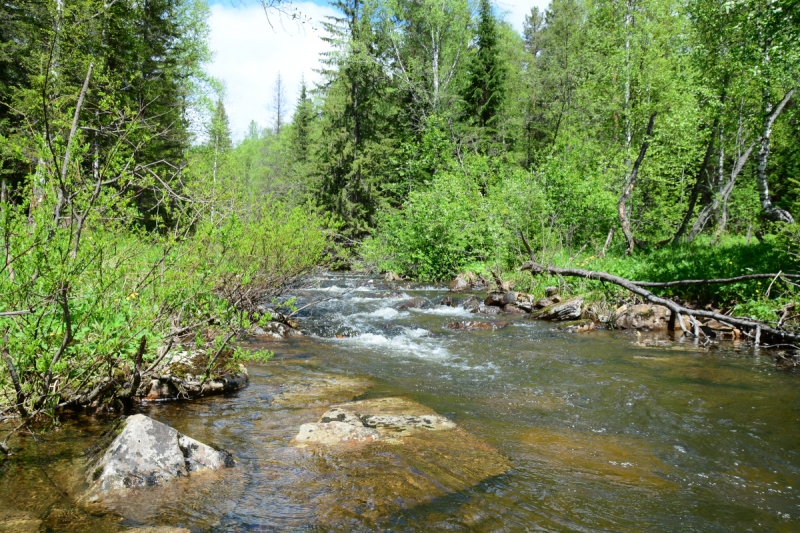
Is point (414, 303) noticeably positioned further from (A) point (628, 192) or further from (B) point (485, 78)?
(B) point (485, 78)

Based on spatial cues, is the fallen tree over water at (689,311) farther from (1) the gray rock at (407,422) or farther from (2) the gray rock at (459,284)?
(1) the gray rock at (407,422)

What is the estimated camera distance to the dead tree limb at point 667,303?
6.73 metres

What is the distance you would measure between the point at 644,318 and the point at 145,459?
34.6ft

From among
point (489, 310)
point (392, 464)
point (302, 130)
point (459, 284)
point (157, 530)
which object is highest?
point (302, 130)

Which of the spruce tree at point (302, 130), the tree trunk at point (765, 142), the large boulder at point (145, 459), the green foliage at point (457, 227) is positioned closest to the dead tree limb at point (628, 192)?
the green foliage at point (457, 227)

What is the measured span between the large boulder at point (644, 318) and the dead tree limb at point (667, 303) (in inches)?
26.5

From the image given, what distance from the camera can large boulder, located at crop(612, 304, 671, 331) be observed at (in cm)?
1066

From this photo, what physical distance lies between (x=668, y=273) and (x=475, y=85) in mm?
20942

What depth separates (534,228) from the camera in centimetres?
1805

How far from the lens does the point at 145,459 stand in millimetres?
3363

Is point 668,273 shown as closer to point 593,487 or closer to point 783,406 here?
point 783,406

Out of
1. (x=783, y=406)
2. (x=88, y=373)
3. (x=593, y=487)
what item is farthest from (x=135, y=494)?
(x=783, y=406)

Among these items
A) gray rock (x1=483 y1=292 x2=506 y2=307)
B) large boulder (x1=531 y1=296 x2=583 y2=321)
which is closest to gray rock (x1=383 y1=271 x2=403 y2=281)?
gray rock (x1=483 y1=292 x2=506 y2=307)

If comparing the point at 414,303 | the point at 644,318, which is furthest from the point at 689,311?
the point at 414,303
